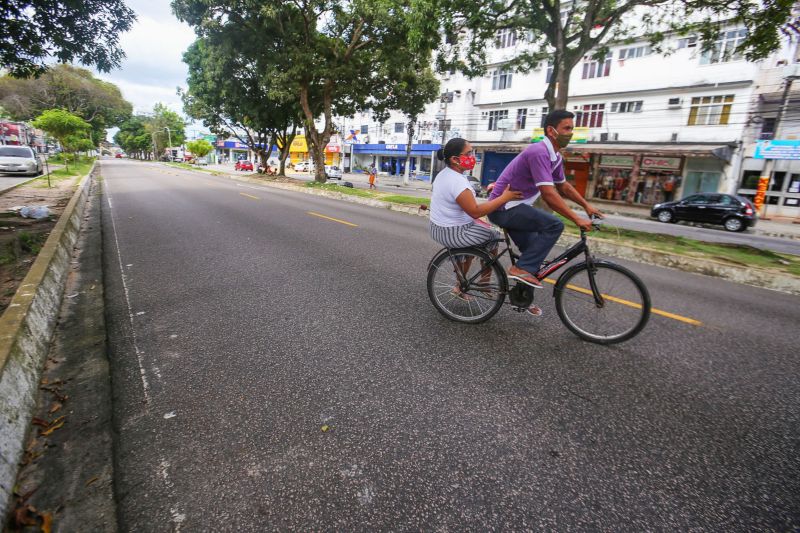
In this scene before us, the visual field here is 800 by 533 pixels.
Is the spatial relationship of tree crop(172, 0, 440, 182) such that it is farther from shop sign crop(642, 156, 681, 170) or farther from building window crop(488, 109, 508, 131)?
shop sign crop(642, 156, 681, 170)

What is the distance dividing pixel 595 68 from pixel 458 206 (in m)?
30.7

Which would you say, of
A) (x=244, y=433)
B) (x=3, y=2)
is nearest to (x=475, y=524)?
(x=244, y=433)

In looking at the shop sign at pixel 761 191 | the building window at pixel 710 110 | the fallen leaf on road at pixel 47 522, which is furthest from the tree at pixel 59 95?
the shop sign at pixel 761 191

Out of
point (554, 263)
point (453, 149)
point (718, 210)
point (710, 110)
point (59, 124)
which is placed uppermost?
point (710, 110)

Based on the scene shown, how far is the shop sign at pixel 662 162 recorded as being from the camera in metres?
25.1

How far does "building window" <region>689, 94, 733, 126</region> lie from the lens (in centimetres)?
2302

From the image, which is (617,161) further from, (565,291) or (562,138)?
(565,291)

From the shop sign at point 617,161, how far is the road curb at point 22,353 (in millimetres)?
30735

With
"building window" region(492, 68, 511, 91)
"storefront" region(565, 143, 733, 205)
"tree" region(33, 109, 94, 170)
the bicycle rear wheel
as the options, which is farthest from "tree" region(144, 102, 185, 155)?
the bicycle rear wheel

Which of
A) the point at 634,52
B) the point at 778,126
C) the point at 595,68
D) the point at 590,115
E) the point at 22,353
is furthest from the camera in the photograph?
the point at 590,115

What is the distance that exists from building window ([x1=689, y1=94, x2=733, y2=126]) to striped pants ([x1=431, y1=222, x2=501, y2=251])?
2746 cm

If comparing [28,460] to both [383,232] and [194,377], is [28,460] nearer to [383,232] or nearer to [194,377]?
[194,377]

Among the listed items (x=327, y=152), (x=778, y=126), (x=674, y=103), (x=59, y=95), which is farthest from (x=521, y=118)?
(x=59, y=95)

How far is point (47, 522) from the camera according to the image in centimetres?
178
